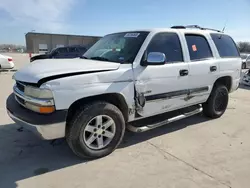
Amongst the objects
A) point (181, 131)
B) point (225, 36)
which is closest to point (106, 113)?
point (181, 131)

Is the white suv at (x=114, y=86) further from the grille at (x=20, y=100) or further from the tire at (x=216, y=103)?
the tire at (x=216, y=103)

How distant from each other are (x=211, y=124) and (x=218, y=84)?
2.97ft

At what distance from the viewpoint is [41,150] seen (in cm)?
372

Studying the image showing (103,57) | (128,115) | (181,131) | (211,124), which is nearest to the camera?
(128,115)

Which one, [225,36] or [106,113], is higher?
[225,36]

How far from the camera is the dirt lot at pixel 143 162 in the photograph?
2.91m

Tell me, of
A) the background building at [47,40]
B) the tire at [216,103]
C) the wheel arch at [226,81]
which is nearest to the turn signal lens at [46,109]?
the tire at [216,103]

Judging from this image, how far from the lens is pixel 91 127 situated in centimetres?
331

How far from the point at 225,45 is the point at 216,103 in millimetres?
1321

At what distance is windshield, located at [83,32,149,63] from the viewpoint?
3.69m

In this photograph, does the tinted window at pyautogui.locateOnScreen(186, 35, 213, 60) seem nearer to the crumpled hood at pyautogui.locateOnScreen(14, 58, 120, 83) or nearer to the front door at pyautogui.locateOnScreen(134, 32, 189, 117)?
the front door at pyautogui.locateOnScreen(134, 32, 189, 117)

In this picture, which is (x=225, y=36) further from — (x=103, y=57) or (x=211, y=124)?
(x=103, y=57)

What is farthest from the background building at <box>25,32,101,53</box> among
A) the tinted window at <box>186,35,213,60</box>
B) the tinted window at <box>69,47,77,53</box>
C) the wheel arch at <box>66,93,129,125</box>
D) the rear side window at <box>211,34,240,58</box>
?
the wheel arch at <box>66,93,129,125</box>

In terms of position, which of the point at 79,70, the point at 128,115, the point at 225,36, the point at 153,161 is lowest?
the point at 153,161
